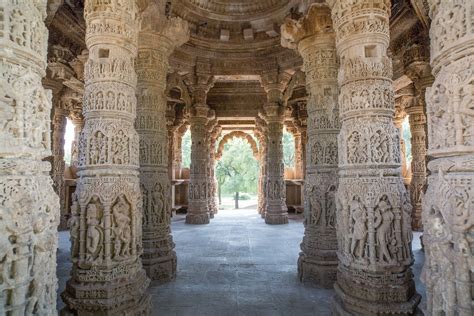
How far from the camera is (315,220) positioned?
604 centimetres

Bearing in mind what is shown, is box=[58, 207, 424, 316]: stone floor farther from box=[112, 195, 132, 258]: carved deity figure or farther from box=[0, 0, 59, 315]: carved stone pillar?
box=[0, 0, 59, 315]: carved stone pillar

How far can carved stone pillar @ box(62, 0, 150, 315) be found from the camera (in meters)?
3.85

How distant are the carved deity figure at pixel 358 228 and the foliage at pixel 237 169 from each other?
3004 centimetres

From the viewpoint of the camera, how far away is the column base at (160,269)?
5.60 metres

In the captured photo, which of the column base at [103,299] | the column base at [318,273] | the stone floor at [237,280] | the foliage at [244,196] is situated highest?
the column base at [103,299]

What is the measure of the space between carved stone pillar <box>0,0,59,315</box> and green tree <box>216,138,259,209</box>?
31666mm

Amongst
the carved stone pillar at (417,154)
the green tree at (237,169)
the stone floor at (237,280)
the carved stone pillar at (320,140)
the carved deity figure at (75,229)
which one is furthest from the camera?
the green tree at (237,169)

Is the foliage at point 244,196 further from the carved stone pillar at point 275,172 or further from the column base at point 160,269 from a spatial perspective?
the column base at point 160,269

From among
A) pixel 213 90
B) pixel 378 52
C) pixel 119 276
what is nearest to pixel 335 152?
pixel 378 52

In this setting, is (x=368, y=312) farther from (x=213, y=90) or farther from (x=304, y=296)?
(x=213, y=90)

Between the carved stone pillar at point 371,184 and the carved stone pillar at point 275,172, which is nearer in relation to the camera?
the carved stone pillar at point 371,184

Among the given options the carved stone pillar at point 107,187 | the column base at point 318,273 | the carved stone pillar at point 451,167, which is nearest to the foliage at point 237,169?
the column base at point 318,273

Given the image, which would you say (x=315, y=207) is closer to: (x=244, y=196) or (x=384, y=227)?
(x=384, y=227)

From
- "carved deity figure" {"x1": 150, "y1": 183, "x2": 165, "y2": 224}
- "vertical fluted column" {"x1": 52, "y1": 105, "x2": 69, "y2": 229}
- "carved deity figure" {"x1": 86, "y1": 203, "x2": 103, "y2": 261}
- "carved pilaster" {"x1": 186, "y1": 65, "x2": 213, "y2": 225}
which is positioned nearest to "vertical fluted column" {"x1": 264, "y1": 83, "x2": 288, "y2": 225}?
"carved pilaster" {"x1": 186, "y1": 65, "x2": 213, "y2": 225}
